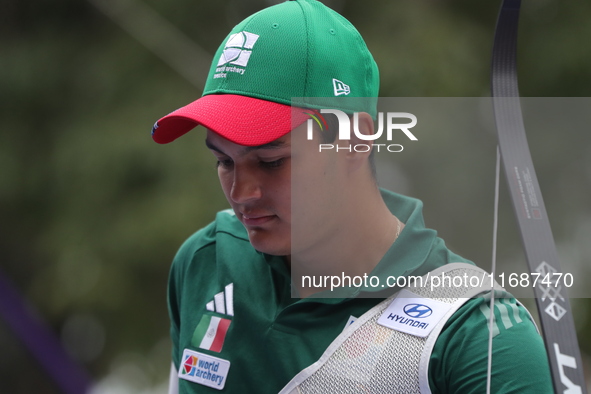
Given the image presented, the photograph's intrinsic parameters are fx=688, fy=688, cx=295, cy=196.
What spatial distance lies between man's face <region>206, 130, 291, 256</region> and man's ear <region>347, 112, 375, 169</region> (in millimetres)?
135

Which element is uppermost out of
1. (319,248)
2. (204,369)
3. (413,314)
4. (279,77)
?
(279,77)

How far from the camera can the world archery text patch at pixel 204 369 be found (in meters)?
1.40

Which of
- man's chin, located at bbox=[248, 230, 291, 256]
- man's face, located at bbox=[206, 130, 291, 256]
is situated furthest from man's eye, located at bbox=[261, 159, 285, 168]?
man's chin, located at bbox=[248, 230, 291, 256]

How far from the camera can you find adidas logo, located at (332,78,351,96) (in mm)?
1312

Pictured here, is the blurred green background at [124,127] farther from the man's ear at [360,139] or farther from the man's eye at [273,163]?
the man's eye at [273,163]

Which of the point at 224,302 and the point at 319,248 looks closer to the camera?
the point at 319,248

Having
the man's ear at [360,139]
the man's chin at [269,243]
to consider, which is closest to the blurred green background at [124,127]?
the man's ear at [360,139]

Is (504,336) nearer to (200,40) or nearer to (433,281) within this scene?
(433,281)

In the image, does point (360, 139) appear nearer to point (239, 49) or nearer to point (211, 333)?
point (239, 49)

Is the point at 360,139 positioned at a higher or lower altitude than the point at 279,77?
lower

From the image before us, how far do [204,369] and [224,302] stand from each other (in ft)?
0.48

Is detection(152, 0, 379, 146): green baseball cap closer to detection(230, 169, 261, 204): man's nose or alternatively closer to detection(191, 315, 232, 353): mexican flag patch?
detection(230, 169, 261, 204): man's nose

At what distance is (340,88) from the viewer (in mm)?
1319

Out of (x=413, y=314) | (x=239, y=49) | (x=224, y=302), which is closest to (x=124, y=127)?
(x=224, y=302)
